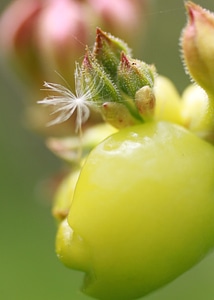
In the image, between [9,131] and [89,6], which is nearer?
[89,6]

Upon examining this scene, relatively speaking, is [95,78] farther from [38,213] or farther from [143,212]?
[38,213]

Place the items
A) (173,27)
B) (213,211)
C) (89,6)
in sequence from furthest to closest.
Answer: (173,27)
(89,6)
(213,211)

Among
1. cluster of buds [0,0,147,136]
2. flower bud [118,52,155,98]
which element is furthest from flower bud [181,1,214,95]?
cluster of buds [0,0,147,136]

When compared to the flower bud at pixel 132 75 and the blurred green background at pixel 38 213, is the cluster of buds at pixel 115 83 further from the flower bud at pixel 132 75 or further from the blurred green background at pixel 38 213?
the blurred green background at pixel 38 213

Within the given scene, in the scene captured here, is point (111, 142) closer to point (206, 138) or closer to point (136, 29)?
point (206, 138)

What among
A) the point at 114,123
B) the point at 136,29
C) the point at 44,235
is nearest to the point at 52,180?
the point at 136,29

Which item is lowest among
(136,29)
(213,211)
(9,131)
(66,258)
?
(9,131)

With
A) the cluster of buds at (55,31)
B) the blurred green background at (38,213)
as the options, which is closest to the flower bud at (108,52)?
the cluster of buds at (55,31)

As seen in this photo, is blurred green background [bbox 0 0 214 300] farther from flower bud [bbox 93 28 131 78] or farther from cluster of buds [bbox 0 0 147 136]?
flower bud [bbox 93 28 131 78]
